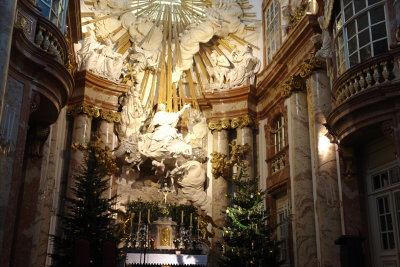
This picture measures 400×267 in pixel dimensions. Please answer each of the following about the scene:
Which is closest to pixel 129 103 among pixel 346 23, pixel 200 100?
pixel 200 100

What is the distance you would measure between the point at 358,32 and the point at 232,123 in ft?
26.1

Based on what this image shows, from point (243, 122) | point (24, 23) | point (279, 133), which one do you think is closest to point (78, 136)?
point (243, 122)

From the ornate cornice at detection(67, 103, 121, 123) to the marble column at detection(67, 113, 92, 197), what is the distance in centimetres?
15

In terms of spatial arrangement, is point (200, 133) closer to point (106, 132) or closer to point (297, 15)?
point (106, 132)

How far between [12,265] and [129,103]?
8.80 metres

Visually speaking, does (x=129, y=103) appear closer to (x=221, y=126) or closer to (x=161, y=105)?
(x=161, y=105)

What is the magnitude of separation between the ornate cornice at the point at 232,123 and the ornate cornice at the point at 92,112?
12.2 feet

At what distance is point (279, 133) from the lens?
16.9 meters

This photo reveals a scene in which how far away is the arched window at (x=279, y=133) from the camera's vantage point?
651 inches

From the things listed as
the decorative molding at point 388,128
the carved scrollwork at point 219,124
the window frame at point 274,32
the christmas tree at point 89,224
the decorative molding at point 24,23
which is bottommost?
the christmas tree at point 89,224

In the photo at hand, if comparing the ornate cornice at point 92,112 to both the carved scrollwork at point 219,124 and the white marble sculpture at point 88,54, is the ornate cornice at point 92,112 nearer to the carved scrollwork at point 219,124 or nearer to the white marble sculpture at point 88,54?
the white marble sculpture at point 88,54

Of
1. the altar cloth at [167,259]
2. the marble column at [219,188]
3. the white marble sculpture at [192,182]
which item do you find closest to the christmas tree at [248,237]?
the altar cloth at [167,259]

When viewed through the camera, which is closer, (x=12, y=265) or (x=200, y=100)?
(x=12, y=265)

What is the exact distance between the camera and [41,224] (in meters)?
13.8
